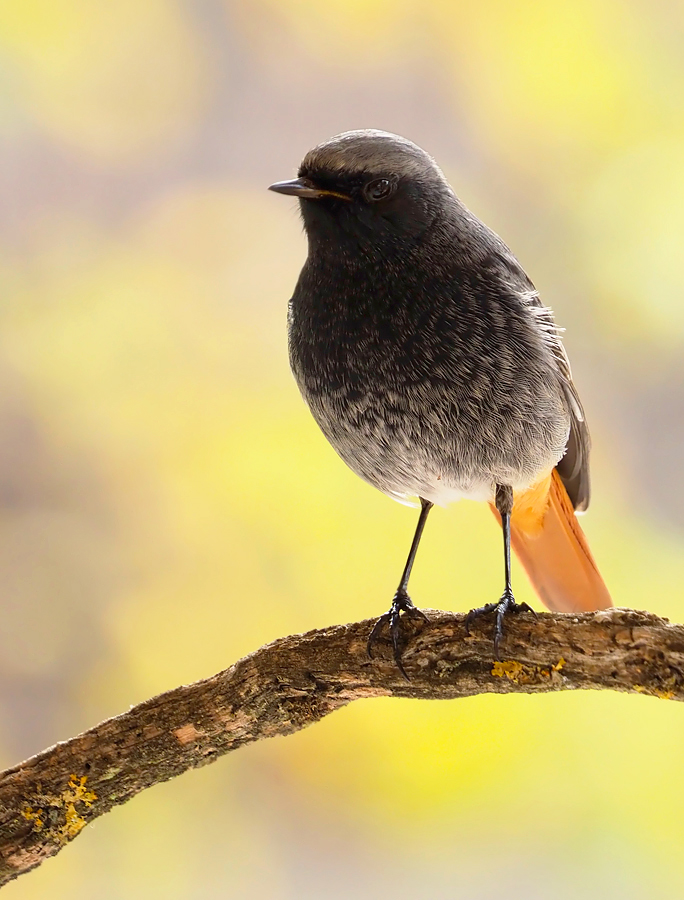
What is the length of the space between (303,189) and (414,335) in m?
0.43

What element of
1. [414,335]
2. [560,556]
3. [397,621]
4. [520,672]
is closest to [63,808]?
[397,621]

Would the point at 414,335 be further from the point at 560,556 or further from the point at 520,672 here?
the point at 560,556

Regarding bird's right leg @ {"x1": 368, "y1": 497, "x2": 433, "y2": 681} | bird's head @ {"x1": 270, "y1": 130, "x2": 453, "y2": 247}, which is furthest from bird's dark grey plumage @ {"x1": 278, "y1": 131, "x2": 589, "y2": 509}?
bird's right leg @ {"x1": 368, "y1": 497, "x2": 433, "y2": 681}

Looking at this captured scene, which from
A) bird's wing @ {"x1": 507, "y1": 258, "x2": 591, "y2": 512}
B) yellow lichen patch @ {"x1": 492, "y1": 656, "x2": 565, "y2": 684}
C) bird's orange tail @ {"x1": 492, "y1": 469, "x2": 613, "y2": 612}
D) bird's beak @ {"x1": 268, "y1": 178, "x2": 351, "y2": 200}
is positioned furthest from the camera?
bird's orange tail @ {"x1": 492, "y1": 469, "x2": 613, "y2": 612}

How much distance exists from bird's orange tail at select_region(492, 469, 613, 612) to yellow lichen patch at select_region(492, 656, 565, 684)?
0.76 m

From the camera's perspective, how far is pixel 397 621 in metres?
2.34

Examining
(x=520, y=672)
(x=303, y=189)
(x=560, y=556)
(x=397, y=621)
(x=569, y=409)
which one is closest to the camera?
(x=520, y=672)

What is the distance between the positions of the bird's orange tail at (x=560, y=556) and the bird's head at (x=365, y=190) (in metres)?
0.93

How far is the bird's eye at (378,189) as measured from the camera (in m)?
2.27

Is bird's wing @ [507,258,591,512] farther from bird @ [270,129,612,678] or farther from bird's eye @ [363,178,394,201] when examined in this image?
bird's eye @ [363,178,394,201]

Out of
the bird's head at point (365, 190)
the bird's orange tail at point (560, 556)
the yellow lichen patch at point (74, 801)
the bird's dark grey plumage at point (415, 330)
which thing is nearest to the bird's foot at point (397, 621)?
the bird's dark grey plumage at point (415, 330)

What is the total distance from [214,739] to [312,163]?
1.40 m

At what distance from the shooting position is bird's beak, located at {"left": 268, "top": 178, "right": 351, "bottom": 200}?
7.29 feet

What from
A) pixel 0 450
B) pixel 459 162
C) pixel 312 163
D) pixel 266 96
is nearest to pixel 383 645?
pixel 312 163
